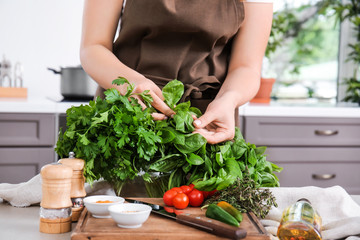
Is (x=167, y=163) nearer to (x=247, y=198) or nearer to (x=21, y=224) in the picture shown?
(x=247, y=198)

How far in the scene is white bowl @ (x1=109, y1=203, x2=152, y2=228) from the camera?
797mm

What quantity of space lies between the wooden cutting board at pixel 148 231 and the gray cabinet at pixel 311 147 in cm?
191

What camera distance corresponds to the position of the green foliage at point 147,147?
0.99 metres

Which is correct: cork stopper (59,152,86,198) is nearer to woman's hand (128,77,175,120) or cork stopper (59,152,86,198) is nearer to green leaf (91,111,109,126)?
green leaf (91,111,109,126)

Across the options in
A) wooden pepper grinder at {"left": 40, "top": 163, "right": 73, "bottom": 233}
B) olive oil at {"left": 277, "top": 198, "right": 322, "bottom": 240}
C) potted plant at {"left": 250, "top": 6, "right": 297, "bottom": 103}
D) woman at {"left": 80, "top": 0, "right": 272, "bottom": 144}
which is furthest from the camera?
potted plant at {"left": 250, "top": 6, "right": 297, "bottom": 103}

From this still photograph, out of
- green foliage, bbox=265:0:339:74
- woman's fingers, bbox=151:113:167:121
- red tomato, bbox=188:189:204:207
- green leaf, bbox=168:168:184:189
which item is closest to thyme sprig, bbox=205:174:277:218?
red tomato, bbox=188:189:204:207

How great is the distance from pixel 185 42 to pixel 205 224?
73 cm

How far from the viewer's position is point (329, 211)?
3.49 feet

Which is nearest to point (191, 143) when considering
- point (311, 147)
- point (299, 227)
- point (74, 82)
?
point (299, 227)

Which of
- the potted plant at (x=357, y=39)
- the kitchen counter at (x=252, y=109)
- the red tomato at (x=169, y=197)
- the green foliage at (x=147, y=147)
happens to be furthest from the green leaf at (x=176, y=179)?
the potted plant at (x=357, y=39)

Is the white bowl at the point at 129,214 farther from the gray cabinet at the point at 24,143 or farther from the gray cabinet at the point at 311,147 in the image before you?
the gray cabinet at the point at 311,147

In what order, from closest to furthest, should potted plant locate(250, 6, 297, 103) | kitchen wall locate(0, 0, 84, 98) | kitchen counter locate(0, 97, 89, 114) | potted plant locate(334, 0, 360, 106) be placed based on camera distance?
kitchen counter locate(0, 97, 89, 114)
kitchen wall locate(0, 0, 84, 98)
potted plant locate(250, 6, 297, 103)
potted plant locate(334, 0, 360, 106)

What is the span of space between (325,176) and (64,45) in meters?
1.84

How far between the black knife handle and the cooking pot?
192 centimetres
